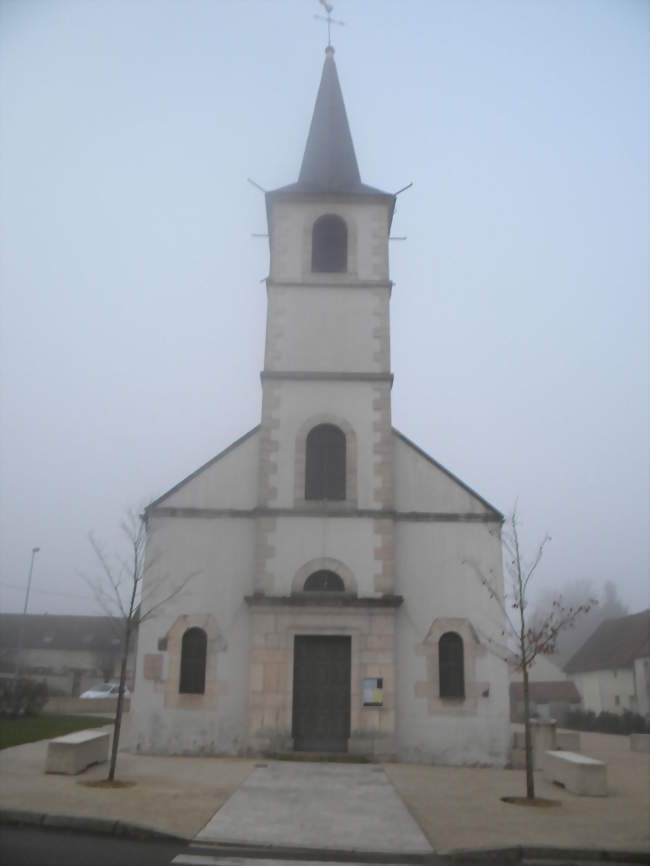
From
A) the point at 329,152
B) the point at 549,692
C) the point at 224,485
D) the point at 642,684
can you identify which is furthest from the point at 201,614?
the point at 549,692

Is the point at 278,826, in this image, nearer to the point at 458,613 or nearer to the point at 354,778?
the point at 354,778

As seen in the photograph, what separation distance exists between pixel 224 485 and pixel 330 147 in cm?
1191

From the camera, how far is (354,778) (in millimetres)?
13656

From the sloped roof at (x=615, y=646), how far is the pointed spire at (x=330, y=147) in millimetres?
29092

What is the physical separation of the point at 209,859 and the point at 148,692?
9.79m

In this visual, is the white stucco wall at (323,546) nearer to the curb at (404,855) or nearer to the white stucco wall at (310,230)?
A: the white stucco wall at (310,230)

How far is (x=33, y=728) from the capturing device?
72.3 ft

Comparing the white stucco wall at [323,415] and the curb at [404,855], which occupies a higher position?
the white stucco wall at [323,415]

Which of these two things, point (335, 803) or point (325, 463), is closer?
point (335, 803)

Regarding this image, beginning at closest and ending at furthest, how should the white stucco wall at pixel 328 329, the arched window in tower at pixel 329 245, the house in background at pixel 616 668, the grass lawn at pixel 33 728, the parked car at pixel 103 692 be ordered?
1. the grass lawn at pixel 33 728
2. the white stucco wall at pixel 328 329
3. the arched window in tower at pixel 329 245
4. the house in background at pixel 616 668
5. the parked car at pixel 103 692

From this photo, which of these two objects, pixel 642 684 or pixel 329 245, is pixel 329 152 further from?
pixel 642 684

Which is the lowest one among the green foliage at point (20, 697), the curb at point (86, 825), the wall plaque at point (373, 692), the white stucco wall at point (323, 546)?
the curb at point (86, 825)

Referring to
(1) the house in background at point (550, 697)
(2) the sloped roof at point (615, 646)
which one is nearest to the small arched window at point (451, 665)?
(2) the sloped roof at point (615, 646)

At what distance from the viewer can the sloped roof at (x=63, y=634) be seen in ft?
194
